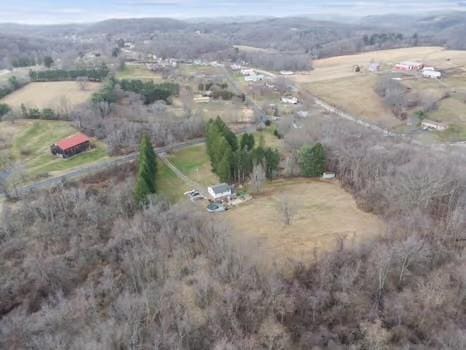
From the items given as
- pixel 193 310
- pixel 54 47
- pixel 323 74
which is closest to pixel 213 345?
pixel 193 310

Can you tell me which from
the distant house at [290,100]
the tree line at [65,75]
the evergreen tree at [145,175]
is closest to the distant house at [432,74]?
the distant house at [290,100]

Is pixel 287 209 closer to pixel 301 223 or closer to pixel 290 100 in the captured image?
pixel 301 223

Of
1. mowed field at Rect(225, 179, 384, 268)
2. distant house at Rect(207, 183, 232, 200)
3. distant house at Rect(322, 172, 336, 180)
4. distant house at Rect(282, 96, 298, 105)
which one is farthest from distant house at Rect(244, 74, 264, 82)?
distant house at Rect(207, 183, 232, 200)

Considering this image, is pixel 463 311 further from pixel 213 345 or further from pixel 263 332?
pixel 213 345

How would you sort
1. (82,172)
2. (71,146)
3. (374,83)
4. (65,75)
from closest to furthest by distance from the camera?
1. (82,172)
2. (71,146)
3. (374,83)
4. (65,75)

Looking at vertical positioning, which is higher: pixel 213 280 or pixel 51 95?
pixel 51 95

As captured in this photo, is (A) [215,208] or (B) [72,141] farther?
(B) [72,141]

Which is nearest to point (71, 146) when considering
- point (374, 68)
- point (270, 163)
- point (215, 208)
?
point (215, 208)
